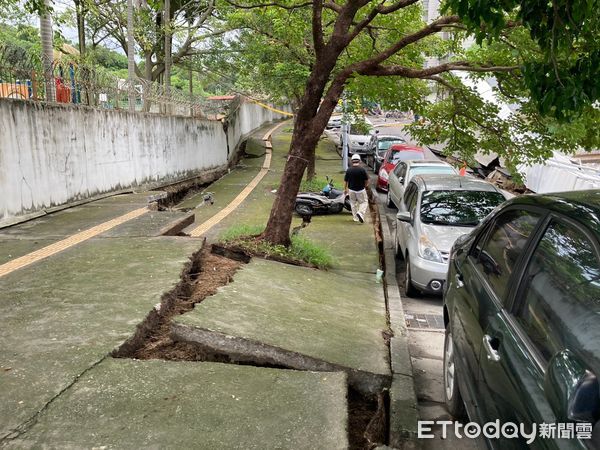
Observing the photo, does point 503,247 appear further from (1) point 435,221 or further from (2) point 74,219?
(2) point 74,219

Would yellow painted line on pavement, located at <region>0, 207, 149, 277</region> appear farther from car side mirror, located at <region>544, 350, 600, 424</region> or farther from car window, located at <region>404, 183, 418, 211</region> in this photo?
car side mirror, located at <region>544, 350, 600, 424</region>

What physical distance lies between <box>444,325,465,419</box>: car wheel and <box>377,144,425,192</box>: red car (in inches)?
516

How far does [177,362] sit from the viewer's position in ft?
12.2

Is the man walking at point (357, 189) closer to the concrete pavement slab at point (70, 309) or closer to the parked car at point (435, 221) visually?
the parked car at point (435, 221)

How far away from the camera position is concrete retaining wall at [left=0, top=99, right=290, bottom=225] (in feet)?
27.0

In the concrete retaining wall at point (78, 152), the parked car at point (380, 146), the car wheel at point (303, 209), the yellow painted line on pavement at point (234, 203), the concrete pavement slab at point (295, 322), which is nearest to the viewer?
the concrete pavement slab at point (295, 322)

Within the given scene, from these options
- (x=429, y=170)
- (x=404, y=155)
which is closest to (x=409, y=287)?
(x=429, y=170)

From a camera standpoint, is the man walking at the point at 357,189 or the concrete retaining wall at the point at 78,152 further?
the man walking at the point at 357,189

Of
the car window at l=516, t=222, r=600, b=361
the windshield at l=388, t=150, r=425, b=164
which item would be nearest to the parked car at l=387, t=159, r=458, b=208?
the windshield at l=388, t=150, r=425, b=164

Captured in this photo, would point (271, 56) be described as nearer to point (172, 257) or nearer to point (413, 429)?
point (172, 257)

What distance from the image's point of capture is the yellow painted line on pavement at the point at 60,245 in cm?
580

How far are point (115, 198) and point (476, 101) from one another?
750 centimetres

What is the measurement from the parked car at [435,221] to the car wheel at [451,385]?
2915 mm
